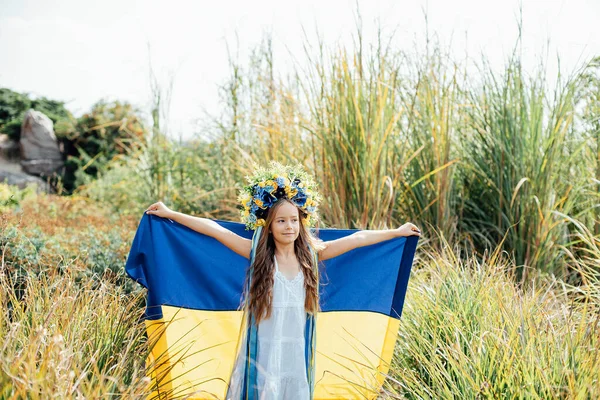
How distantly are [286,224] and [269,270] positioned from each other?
25 centimetres

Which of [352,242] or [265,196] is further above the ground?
[265,196]

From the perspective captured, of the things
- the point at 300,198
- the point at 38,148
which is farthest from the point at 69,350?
the point at 38,148

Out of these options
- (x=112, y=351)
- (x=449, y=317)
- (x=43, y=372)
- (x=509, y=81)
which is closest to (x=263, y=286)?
(x=112, y=351)

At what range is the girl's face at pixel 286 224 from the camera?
3096mm

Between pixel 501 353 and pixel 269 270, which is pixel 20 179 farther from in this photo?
pixel 501 353

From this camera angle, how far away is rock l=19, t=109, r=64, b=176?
17.3 m

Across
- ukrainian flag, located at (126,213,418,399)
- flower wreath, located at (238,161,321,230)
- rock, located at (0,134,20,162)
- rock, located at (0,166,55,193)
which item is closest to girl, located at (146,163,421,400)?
flower wreath, located at (238,161,321,230)

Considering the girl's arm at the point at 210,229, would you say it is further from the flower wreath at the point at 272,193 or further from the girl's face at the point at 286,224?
A: the girl's face at the point at 286,224

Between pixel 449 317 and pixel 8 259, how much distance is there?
9.55 ft

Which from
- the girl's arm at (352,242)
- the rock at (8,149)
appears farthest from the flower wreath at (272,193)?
the rock at (8,149)

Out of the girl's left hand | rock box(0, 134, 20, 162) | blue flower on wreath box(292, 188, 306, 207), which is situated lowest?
the girl's left hand

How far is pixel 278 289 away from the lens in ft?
10.1

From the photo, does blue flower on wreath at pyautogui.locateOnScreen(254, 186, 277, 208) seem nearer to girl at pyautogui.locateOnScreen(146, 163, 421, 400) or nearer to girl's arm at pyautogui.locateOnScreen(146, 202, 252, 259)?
girl at pyautogui.locateOnScreen(146, 163, 421, 400)

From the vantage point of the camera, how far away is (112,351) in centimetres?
282
